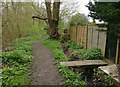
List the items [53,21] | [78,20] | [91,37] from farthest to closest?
[53,21] < [78,20] < [91,37]

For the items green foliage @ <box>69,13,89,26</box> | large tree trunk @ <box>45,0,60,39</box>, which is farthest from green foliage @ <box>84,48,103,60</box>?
large tree trunk @ <box>45,0,60,39</box>

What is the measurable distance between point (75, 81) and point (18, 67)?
7.80 feet

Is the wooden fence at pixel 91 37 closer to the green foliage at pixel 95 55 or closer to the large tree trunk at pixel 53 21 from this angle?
the green foliage at pixel 95 55

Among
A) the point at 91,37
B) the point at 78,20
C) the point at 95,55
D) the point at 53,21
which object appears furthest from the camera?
the point at 53,21

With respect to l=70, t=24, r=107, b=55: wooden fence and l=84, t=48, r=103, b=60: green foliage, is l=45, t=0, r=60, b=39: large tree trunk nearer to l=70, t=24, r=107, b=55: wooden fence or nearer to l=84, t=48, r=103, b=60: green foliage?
l=70, t=24, r=107, b=55: wooden fence

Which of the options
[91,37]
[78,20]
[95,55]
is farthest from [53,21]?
[95,55]

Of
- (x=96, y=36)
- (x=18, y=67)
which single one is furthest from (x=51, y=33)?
(x=18, y=67)

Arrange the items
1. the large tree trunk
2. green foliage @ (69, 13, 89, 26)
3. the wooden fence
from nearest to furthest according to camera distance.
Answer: the wooden fence
green foliage @ (69, 13, 89, 26)
the large tree trunk

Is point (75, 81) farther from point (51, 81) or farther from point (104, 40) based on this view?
point (104, 40)

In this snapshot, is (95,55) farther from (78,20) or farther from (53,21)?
(53,21)

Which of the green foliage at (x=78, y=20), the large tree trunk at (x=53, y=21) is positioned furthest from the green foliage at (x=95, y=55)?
the large tree trunk at (x=53, y=21)

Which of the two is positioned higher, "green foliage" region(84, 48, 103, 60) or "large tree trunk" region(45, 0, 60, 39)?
"large tree trunk" region(45, 0, 60, 39)

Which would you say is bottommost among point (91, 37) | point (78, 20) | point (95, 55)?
point (95, 55)

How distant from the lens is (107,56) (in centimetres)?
549
